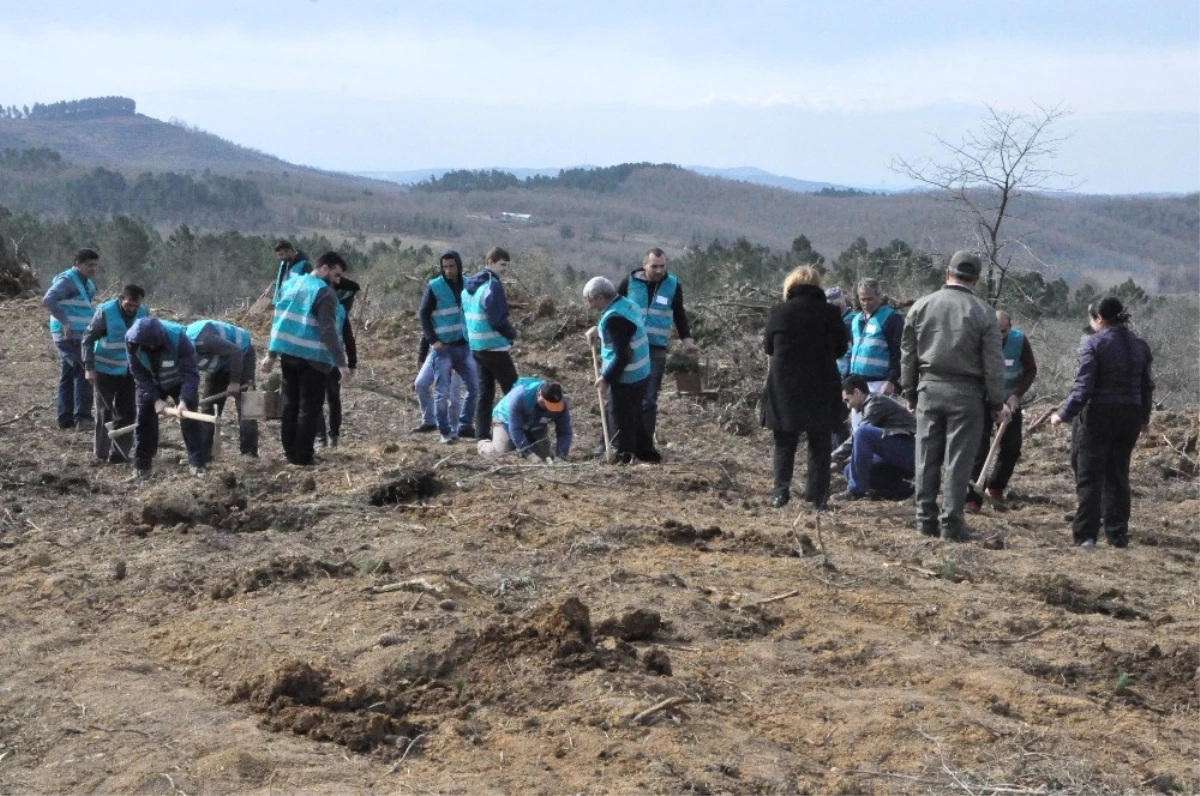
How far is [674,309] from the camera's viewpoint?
10.7m

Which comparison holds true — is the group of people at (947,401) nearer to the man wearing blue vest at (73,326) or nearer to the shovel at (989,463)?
the shovel at (989,463)

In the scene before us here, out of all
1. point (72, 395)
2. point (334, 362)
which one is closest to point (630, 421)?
point (334, 362)

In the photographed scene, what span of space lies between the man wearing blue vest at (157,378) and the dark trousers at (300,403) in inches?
26.0

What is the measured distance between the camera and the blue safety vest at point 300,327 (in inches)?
366

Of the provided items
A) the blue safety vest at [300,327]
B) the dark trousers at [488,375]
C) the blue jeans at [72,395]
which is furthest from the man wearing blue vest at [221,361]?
the blue jeans at [72,395]

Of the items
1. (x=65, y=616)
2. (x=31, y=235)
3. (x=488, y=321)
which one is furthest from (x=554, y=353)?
(x=31, y=235)

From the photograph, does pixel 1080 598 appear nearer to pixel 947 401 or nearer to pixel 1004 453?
pixel 947 401

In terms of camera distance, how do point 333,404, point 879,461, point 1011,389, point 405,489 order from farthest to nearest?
1. point 333,404
2. point 1011,389
3. point 879,461
4. point 405,489

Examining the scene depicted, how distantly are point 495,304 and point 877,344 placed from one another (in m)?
2.93

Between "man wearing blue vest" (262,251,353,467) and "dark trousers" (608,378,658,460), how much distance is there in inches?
73.8

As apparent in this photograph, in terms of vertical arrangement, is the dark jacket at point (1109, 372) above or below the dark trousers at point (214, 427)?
above

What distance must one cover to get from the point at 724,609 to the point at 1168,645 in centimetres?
186

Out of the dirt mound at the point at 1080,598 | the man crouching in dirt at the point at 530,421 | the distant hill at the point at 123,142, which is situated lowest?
the dirt mound at the point at 1080,598

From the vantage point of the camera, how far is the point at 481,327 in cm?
1086
